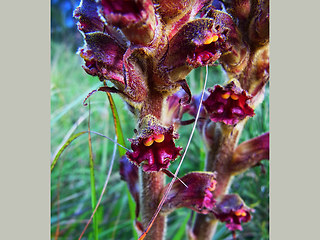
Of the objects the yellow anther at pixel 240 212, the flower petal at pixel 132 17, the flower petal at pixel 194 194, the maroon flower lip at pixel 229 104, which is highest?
the flower petal at pixel 132 17

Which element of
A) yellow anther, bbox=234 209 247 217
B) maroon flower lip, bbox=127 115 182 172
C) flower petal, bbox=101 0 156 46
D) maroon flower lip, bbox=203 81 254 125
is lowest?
yellow anther, bbox=234 209 247 217

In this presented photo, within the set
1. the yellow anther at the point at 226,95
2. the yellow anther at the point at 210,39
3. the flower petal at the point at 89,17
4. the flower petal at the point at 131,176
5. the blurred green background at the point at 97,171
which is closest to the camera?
the yellow anther at the point at 210,39

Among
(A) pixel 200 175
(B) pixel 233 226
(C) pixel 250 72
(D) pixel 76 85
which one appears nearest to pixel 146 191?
(A) pixel 200 175

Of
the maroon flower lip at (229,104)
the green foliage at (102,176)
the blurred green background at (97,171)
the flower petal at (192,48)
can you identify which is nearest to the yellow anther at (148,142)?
the flower petal at (192,48)

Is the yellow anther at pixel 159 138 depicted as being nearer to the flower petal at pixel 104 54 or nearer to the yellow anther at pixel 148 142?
the yellow anther at pixel 148 142

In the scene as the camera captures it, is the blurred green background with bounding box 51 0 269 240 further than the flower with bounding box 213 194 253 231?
Yes

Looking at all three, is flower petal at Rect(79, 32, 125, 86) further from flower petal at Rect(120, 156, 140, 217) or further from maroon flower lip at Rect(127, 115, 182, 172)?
flower petal at Rect(120, 156, 140, 217)

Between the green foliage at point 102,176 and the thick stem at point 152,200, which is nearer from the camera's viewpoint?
the thick stem at point 152,200

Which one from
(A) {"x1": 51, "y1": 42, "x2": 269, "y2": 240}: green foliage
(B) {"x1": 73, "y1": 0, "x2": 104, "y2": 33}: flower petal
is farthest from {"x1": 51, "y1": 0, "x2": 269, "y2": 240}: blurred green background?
(B) {"x1": 73, "y1": 0, "x2": 104, "y2": 33}: flower petal

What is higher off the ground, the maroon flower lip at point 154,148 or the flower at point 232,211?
the maroon flower lip at point 154,148
